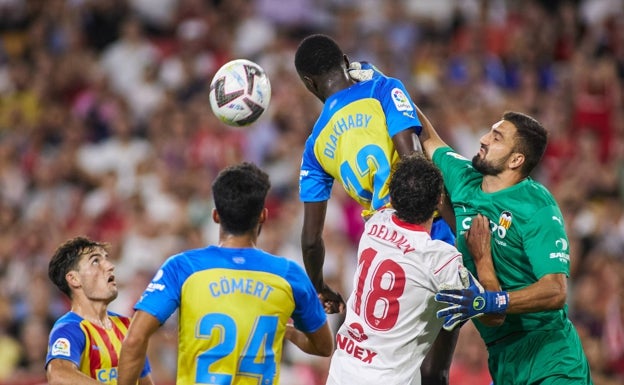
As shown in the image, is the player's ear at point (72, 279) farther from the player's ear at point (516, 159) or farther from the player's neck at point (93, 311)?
the player's ear at point (516, 159)

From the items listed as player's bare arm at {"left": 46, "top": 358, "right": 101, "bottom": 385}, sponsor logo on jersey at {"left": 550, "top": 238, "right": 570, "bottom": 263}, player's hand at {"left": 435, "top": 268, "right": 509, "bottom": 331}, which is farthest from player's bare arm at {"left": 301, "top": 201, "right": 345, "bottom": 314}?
player's bare arm at {"left": 46, "top": 358, "right": 101, "bottom": 385}

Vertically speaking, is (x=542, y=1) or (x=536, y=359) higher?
(x=542, y=1)

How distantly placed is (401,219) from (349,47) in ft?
29.6

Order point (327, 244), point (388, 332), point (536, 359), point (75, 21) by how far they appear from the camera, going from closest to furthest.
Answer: point (388, 332) → point (536, 359) → point (327, 244) → point (75, 21)

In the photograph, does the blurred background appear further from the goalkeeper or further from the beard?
the beard

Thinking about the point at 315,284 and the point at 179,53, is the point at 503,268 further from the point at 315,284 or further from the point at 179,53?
the point at 179,53

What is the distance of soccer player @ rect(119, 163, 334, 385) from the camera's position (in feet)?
19.5

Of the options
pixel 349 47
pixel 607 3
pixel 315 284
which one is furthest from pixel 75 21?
pixel 315 284

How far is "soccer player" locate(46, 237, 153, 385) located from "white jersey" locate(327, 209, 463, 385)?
144cm

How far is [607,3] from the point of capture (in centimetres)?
1488

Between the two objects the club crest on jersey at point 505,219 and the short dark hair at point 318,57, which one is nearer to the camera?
the club crest on jersey at point 505,219

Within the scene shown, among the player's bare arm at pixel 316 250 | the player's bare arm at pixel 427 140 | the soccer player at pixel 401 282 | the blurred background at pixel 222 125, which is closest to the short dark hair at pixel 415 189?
the soccer player at pixel 401 282

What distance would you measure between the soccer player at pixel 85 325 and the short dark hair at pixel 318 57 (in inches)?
72.9

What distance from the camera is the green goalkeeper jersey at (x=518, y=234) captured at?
637 cm
